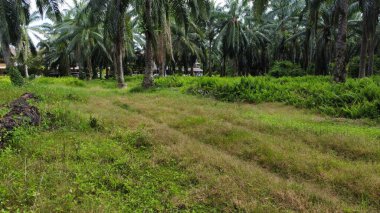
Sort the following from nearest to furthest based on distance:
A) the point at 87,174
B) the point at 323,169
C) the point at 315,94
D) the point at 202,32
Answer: the point at 87,174, the point at 323,169, the point at 315,94, the point at 202,32

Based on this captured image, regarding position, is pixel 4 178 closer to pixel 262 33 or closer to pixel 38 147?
pixel 38 147

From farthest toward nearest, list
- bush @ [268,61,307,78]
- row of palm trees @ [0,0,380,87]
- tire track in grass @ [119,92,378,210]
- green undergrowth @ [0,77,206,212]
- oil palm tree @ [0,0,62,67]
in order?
bush @ [268,61,307,78], row of palm trees @ [0,0,380,87], oil palm tree @ [0,0,62,67], tire track in grass @ [119,92,378,210], green undergrowth @ [0,77,206,212]

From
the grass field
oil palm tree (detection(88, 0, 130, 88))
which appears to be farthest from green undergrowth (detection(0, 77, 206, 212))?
oil palm tree (detection(88, 0, 130, 88))

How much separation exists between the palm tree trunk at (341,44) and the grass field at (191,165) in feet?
20.9

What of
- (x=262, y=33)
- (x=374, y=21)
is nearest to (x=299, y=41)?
(x=262, y=33)

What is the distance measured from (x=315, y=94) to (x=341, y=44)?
3958mm

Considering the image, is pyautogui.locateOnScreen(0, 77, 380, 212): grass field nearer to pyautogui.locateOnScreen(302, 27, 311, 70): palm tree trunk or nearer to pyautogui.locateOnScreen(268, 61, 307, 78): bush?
pyautogui.locateOnScreen(268, 61, 307, 78): bush

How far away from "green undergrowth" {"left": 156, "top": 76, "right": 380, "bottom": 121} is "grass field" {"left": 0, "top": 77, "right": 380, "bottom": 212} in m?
Result: 1.12

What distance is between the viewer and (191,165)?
19.0 feet

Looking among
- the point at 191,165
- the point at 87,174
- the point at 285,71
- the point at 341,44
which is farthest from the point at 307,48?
the point at 87,174

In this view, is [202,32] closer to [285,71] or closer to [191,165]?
[285,71]

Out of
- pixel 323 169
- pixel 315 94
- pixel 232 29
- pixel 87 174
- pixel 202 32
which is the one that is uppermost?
pixel 232 29

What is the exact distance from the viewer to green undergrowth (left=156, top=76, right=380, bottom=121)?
34.0 feet

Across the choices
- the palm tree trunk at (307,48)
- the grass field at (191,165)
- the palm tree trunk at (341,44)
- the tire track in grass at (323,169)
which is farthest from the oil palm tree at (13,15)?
the palm tree trunk at (307,48)
